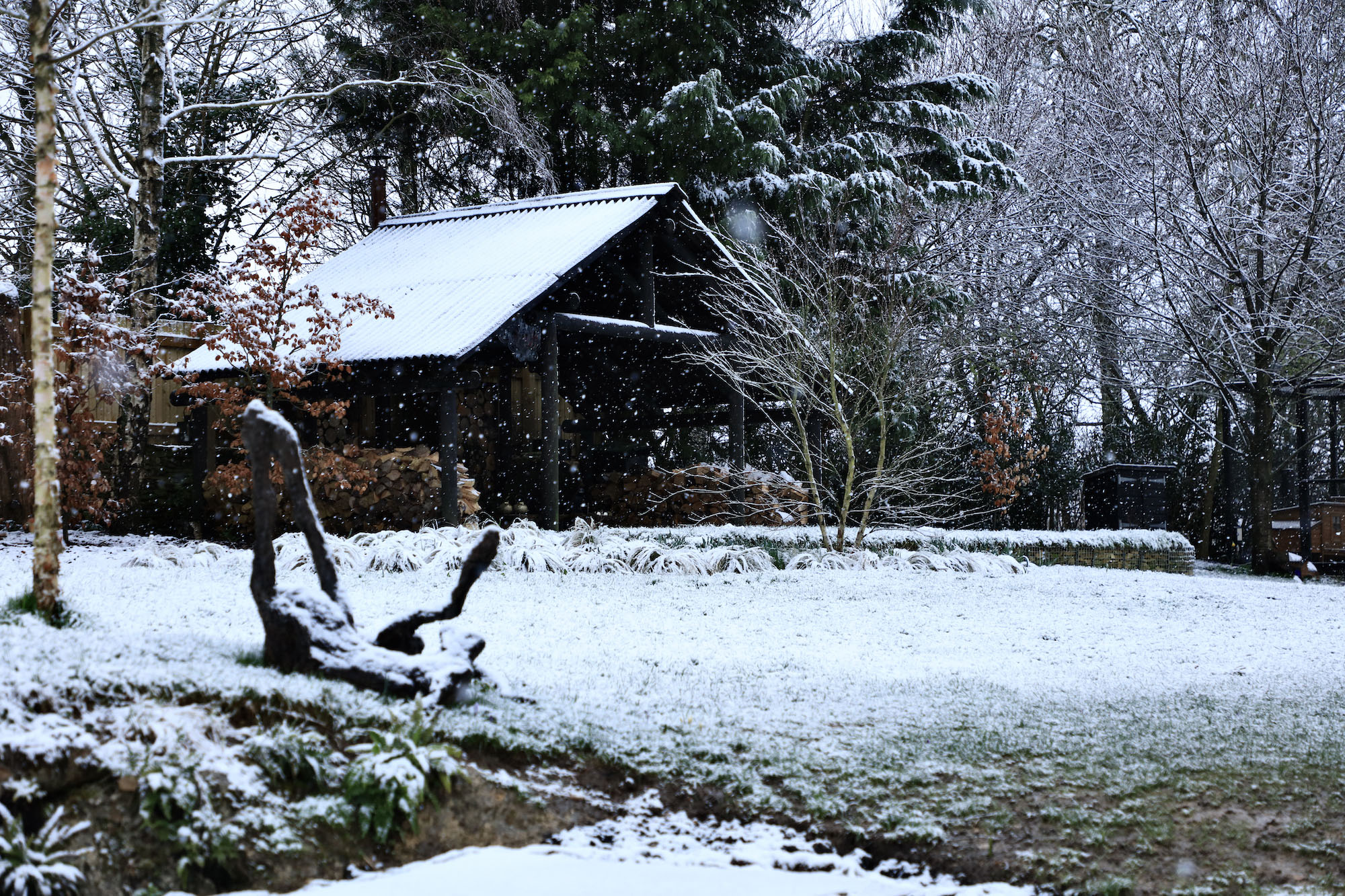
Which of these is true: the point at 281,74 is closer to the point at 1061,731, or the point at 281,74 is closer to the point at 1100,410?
the point at 1100,410

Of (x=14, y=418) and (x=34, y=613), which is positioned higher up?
(x=14, y=418)

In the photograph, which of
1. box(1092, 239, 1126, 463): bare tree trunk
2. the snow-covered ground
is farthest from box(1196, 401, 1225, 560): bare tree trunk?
the snow-covered ground

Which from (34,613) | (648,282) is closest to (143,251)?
(648,282)

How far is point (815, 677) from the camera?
5.75 metres

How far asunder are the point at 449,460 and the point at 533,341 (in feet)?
5.62

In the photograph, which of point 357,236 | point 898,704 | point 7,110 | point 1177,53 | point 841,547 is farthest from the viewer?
point 357,236

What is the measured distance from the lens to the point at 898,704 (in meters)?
5.11

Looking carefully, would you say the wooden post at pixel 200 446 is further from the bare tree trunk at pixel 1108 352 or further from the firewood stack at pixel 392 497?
the bare tree trunk at pixel 1108 352

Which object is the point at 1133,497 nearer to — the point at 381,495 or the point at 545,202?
the point at 545,202

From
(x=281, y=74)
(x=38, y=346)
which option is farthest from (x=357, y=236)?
(x=38, y=346)

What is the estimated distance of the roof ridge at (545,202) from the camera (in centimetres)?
1367

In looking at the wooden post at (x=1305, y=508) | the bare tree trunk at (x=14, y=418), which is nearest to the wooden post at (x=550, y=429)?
the bare tree trunk at (x=14, y=418)

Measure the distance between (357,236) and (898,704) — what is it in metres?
19.4

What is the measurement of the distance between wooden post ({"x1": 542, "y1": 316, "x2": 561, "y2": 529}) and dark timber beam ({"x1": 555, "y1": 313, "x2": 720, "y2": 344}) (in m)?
0.23
